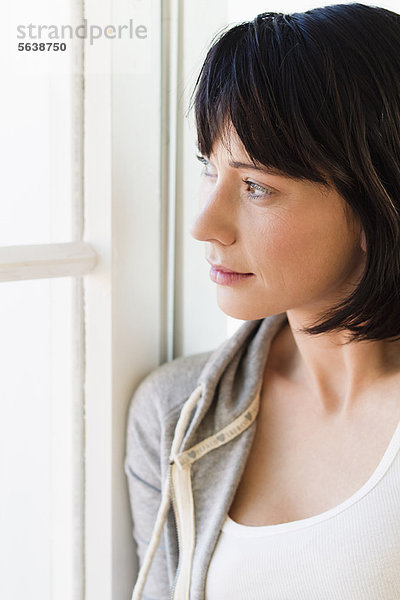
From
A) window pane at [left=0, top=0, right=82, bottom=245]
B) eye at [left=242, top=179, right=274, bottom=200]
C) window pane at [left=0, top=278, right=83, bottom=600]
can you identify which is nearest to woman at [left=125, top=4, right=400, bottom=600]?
eye at [left=242, top=179, right=274, bottom=200]

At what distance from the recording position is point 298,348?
1.24 m

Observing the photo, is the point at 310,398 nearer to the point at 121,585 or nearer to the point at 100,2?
the point at 121,585

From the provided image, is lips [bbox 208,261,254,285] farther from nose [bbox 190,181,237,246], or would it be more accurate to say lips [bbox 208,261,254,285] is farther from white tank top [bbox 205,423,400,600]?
white tank top [bbox 205,423,400,600]

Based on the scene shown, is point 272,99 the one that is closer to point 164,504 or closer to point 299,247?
point 299,247

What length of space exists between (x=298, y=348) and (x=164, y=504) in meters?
0.36

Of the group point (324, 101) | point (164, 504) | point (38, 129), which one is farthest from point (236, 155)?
point (164, 504)

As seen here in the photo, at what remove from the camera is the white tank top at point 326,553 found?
94cm

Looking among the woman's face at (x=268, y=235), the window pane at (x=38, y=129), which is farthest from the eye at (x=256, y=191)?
the window pane at (x=38, y=129)

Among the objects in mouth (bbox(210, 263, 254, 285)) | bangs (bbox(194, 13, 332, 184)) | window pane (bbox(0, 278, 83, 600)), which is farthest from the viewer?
window pane (bbox(0, 278, 83, 600))

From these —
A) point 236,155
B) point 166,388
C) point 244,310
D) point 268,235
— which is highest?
point 236,155

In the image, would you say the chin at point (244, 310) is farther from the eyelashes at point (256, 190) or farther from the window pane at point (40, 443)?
the window pane at point (40, 443)

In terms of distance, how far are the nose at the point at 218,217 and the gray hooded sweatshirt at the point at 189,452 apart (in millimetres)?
266

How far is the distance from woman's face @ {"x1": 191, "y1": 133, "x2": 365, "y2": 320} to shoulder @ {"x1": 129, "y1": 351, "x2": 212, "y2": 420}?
23 centimetres

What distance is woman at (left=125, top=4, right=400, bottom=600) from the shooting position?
0.92 m
